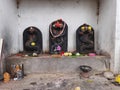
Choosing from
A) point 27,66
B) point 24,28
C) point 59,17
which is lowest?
point 27,66

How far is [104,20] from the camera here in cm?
315

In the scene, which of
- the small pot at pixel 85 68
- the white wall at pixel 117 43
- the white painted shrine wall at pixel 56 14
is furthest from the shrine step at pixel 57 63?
the white painted shrine wall at pixel 56 14

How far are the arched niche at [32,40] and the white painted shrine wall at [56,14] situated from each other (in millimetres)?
255

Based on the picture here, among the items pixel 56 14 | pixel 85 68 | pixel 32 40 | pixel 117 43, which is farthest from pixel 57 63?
pixel 56 14

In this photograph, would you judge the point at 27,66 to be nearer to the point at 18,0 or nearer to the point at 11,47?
the point at 11,47

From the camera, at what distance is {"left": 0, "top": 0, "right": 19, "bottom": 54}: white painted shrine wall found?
2.71 metres

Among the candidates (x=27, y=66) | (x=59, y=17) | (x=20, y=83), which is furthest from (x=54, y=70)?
(x=59, y=17)

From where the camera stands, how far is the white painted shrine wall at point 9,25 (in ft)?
8.89

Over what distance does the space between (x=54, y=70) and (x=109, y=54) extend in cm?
101

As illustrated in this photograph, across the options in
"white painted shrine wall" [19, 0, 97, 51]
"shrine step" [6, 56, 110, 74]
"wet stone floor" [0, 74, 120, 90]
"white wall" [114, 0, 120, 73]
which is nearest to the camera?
"wet stone floor" [0, 74, 120, 90]

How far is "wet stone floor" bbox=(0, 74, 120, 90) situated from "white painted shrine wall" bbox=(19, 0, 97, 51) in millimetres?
1010

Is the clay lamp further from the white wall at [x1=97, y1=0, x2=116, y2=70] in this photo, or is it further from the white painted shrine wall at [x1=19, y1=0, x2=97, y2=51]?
the white painted shrine wall at [x1=19, y1=0, x2=97, y2=51]

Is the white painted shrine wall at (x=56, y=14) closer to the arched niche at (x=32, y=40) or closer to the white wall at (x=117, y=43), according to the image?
the arched niche at (x=32, y=40)

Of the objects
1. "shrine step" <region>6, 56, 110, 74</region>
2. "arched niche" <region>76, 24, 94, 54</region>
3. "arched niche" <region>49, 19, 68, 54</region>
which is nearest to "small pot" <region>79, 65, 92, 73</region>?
"shrine step" <region>6, 56, 110, 74</region>
